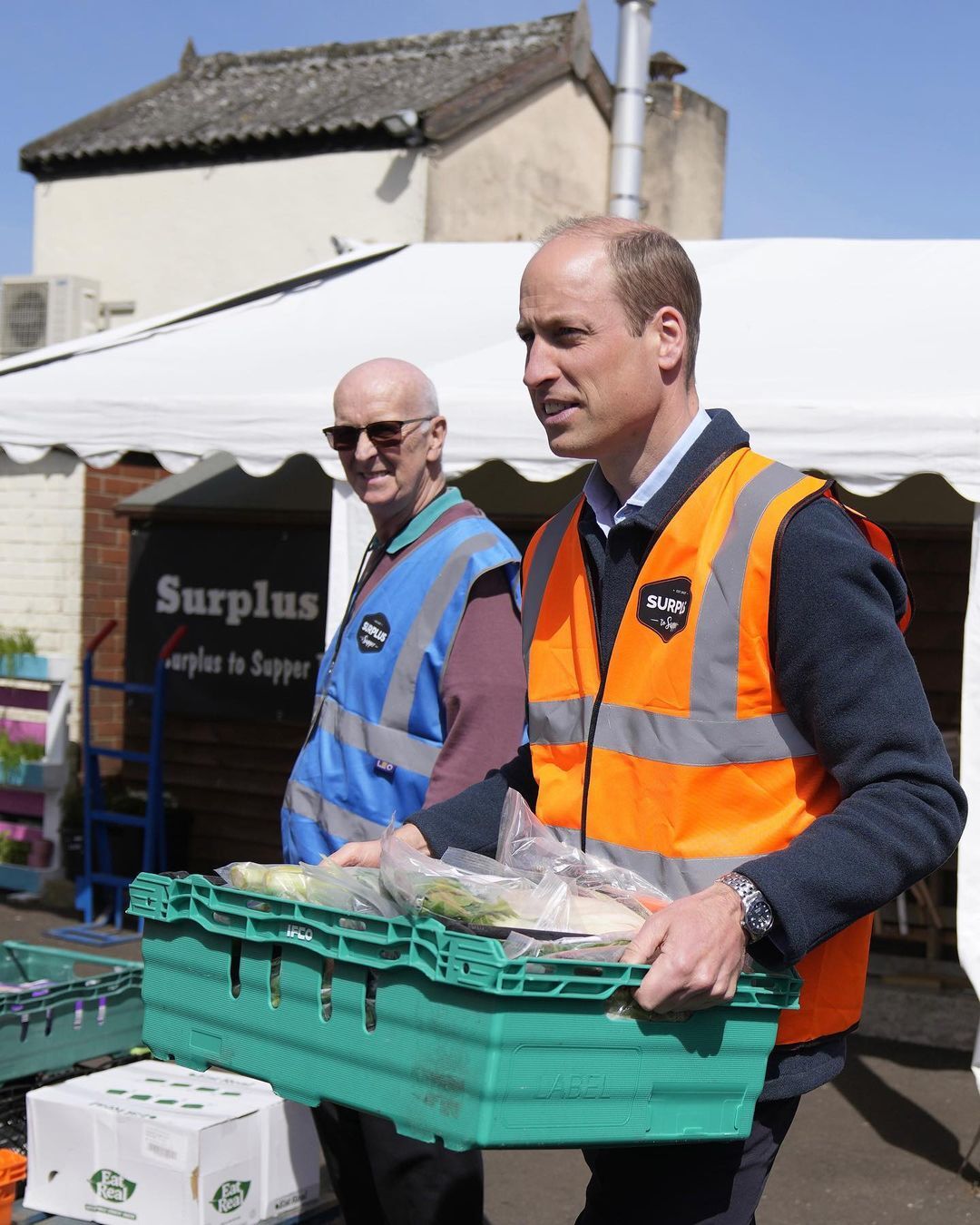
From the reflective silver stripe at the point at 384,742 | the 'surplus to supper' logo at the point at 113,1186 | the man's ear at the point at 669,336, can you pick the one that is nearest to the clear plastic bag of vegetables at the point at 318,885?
the man's ear at the point at 669,336

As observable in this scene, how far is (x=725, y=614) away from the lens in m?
1.78

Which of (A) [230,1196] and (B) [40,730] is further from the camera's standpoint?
(B) [40,730]

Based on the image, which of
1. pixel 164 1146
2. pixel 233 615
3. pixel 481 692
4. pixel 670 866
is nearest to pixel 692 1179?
pixel 670 866

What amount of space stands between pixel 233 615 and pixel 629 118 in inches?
227

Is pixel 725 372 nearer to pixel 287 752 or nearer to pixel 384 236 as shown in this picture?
pixel 287 752

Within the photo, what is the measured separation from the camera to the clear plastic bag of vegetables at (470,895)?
1.66 metres

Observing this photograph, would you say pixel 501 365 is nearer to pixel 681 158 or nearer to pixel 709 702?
pixel 709 702

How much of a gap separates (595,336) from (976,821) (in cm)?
290

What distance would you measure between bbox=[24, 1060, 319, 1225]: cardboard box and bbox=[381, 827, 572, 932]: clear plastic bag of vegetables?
173 centimetres

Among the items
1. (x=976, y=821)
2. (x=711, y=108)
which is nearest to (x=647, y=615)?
(x=976, y=821)

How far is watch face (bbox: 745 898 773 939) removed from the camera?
1607 mm

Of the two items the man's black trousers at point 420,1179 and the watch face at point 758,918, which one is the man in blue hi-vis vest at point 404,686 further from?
the watch face at point 758,918

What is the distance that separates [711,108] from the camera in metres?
18.7

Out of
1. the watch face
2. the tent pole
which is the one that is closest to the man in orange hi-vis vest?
the watch face
